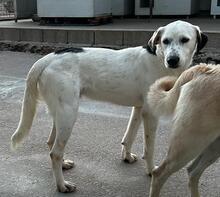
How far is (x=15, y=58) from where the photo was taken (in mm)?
8656

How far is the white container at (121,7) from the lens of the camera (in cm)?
→ 1248

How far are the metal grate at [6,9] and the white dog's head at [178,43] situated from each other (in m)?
11.6

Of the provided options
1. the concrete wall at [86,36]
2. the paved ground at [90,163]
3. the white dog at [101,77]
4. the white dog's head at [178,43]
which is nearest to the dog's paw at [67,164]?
the paved ground at [90,163]

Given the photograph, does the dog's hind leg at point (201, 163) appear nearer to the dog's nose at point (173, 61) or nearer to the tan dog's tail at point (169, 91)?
the tan dog's tail at point (169, 91)

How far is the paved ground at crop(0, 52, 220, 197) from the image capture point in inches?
127

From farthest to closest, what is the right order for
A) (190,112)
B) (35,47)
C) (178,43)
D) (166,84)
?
(35,47) → (178,43) → (166,84) → (190,112)

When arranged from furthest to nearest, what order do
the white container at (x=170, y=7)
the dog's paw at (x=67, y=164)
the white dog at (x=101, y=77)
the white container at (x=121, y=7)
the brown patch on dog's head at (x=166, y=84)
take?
the white container at (x=121, y=7)
the white container at (x=170, y=7)
the dog's paw at (x=67, y=164)
the white dog at (x=101, y=77)
the brown patch on dog's head at (x=166, y=84)

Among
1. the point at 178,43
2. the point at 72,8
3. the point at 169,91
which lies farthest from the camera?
the point at 72,8

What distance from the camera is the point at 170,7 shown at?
1205cm

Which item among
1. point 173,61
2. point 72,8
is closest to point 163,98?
point 173,61

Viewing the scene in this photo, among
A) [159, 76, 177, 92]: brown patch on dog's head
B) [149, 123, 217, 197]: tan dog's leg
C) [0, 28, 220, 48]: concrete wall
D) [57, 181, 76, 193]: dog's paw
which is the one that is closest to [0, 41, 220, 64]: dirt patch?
[0, 28, 220, 48]: concrete wall

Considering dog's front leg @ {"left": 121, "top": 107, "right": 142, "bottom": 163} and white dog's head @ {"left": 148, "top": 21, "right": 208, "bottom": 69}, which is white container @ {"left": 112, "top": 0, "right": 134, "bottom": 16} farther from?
white dog's head @ {"left": 148, "top": 21, "right": 208, "bottom": 69}

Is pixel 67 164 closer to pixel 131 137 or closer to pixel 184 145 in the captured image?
pixel 131 137

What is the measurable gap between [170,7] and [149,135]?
30.7 ft
